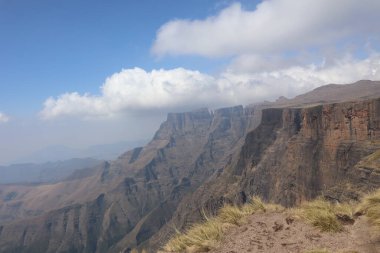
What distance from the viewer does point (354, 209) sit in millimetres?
14336

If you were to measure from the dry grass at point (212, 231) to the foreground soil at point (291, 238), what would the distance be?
0.35 meters

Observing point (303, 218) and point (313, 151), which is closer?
point (303, 218)

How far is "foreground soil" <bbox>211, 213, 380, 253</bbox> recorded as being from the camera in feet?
37.8

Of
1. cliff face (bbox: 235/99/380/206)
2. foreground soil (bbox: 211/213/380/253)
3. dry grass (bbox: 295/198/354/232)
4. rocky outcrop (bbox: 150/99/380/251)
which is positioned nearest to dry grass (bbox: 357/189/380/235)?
foreground soil (bbox: 211/213/380/253)

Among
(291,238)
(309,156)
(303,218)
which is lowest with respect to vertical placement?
(309,156)

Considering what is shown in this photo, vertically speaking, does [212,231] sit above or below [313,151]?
above

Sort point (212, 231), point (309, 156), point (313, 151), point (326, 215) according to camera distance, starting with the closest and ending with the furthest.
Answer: point (326, 215) < point (212, 231) < point (313, 151) < point (309, 156)

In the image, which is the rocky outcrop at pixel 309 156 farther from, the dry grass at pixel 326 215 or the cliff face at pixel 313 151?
the dry grass at pixel 326 215

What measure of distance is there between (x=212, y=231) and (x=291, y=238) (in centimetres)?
273

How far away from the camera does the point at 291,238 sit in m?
12.9

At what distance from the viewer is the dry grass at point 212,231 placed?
13.5m

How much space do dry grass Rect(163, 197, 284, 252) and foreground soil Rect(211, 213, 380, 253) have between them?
348 mm

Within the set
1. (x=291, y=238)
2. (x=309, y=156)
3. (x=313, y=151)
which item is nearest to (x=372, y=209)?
(x=291, y=238)

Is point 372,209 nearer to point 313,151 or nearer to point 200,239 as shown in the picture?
point 200,239
